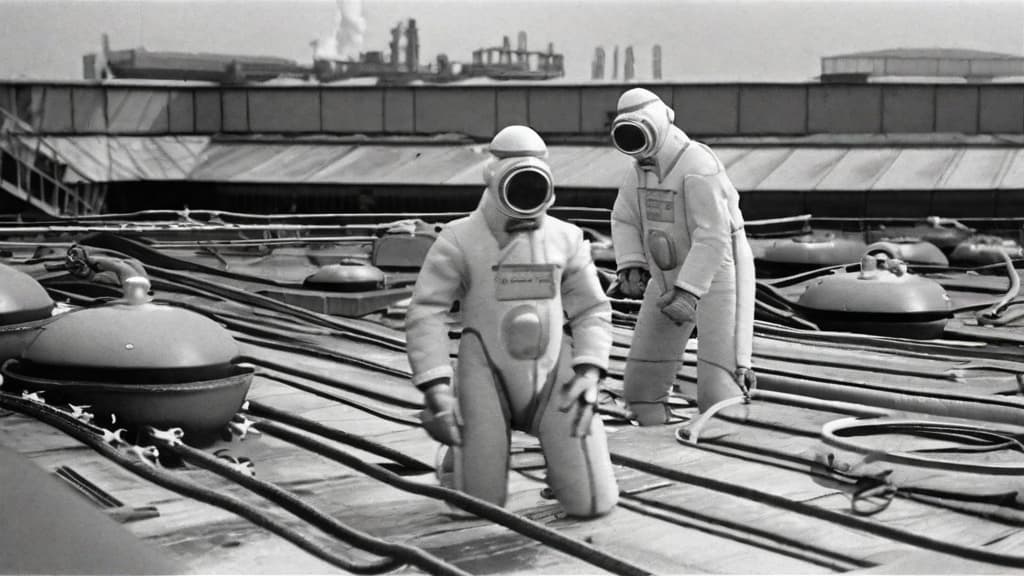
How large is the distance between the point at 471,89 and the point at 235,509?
27.2m

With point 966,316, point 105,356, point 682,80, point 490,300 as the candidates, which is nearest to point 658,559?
point 490,300

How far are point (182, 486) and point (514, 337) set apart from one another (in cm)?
183

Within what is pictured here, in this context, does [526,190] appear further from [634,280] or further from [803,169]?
[803,169]

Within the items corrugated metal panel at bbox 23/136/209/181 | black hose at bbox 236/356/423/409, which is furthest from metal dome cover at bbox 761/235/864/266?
corrugated metal panel at bbox 23/136/209/181

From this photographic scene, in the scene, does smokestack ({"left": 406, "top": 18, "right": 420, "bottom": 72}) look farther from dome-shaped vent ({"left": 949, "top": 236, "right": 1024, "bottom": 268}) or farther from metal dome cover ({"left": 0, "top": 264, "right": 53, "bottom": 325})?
metal dome cover ({"left": 0, "top": 264, "right": 53, "bottom": 325})

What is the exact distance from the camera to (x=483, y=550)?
602 centimetres

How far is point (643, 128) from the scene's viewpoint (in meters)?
8.56

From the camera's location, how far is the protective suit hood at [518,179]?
20.6 feet

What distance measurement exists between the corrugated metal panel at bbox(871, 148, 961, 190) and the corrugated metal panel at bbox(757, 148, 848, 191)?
4.22ft

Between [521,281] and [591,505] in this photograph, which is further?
[591,505]

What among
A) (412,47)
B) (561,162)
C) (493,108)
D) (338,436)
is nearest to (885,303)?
(338,436)

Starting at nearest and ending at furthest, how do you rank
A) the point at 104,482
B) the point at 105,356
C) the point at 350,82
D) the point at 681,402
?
the point at 104,482 < the point at 105,356 < the point at 681,402 < the point at 350,82

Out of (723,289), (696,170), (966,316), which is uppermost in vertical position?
(696,170)

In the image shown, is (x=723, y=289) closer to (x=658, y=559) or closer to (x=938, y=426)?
(x=938, y=426)
